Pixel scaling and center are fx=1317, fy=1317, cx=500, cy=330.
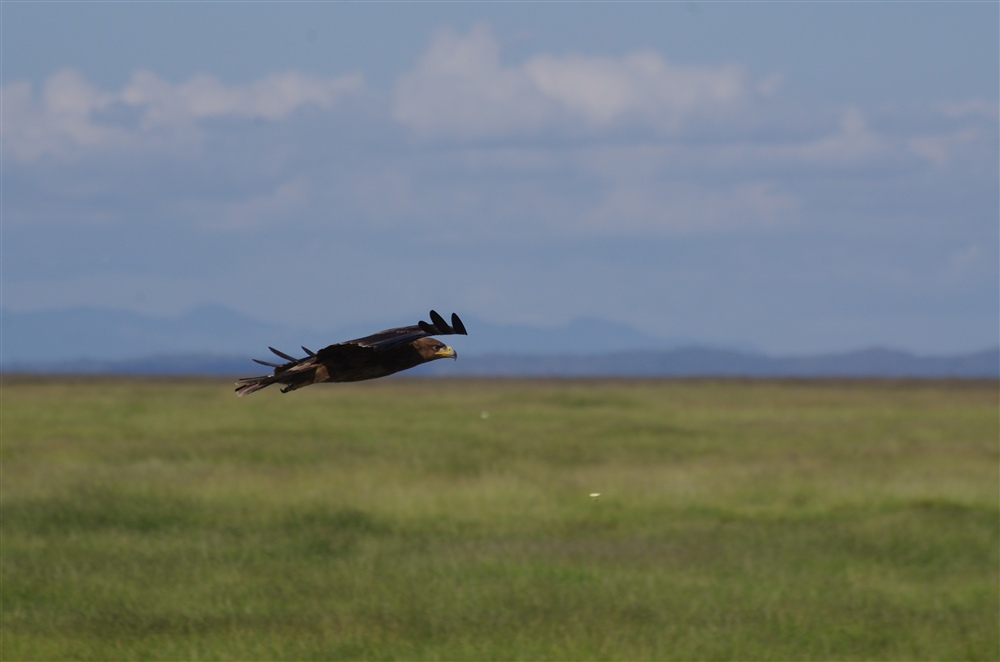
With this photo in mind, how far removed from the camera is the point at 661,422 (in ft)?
125

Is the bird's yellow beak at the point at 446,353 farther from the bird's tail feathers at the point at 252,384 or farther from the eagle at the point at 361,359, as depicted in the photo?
the bird's tail feathers at the point at 252,384

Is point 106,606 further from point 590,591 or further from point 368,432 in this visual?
point 368,432

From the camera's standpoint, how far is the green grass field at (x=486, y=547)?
1169cm

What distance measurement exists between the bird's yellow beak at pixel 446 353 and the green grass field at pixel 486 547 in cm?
774

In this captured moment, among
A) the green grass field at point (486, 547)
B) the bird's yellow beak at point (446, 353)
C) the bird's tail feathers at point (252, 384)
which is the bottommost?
the green grass field at point (486, 547)

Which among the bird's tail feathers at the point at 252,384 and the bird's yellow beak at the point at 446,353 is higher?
the bird's yellow beak at the point at 446,353

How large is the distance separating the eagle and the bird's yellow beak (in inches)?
0.7

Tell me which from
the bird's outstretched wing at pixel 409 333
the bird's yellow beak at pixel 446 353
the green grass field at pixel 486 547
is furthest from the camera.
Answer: the green grass field at pixel 486 547

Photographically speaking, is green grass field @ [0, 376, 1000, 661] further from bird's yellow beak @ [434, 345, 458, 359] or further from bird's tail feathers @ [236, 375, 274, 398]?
bird's tail feathers @ [236, 375, 274, 398]

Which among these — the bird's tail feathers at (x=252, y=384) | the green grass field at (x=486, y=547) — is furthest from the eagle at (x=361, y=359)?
the green grass field at (x=486, y=547)

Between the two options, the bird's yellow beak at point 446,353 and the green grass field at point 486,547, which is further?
the green grass field at point 486,547

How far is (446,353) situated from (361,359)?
0.31 m

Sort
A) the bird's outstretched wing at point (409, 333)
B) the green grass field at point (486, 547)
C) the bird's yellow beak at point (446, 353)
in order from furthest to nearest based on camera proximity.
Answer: the green grass field at point (486, 547) → the bird's yellow beak at point (446, 353) → the bird's outstretched wing at point (409, 333)

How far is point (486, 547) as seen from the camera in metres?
15.6
